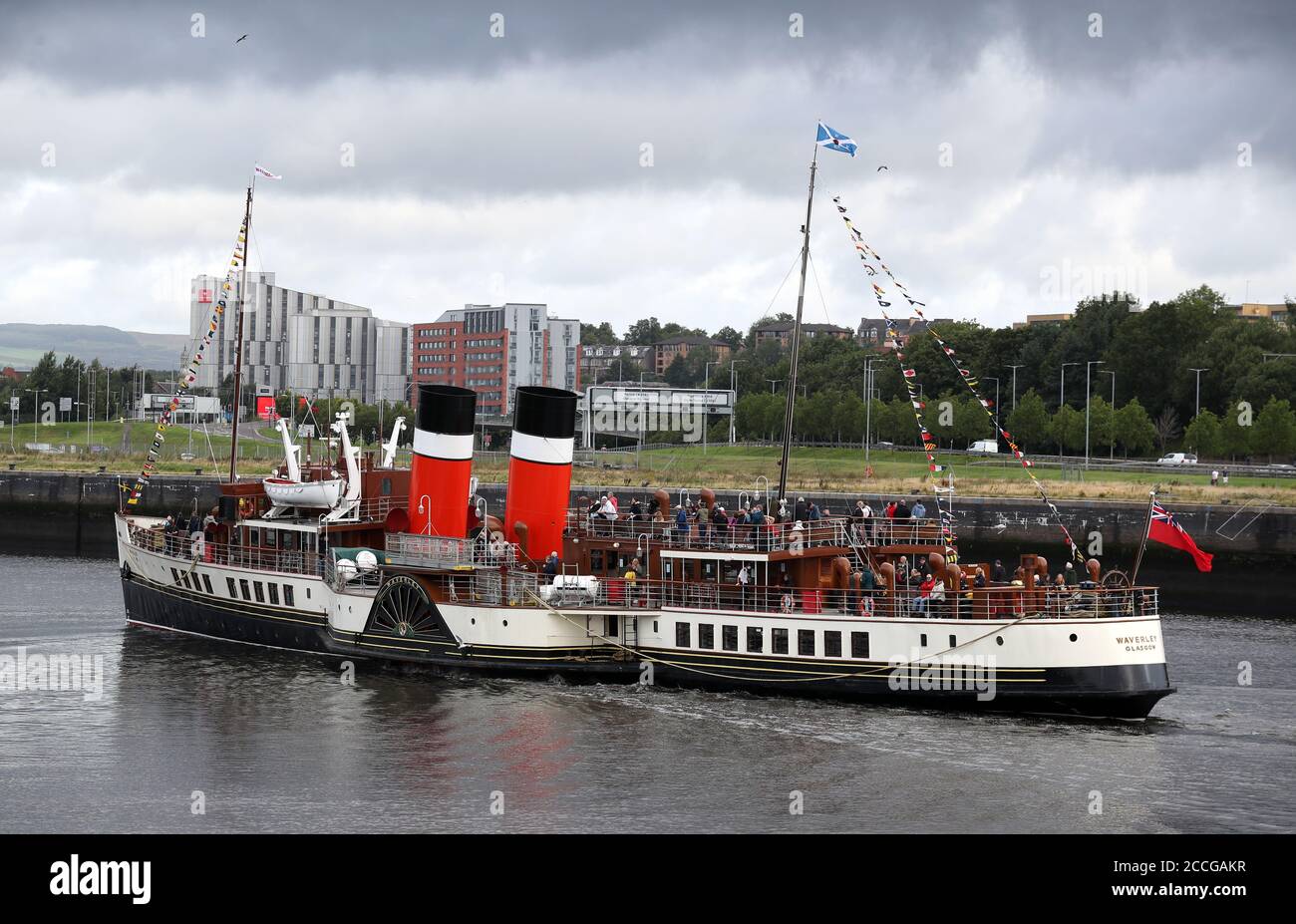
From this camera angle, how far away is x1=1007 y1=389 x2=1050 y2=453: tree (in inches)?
4316

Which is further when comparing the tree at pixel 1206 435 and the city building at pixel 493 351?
the city building at pixel 493 351

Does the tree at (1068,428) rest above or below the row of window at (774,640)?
above

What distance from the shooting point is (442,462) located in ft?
141

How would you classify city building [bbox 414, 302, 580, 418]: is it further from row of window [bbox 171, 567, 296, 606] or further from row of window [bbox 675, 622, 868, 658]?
row of window [bbox 675, 622, 868, 658]

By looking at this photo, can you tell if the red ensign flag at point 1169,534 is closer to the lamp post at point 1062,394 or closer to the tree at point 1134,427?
the tree at point 1134,427

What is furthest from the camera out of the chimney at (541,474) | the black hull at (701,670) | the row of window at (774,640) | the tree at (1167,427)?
the tree at (1167,427)

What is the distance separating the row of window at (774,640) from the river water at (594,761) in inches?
51.5

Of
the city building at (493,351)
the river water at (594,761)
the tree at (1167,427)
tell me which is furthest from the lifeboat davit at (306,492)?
→ the city building at (493,351)

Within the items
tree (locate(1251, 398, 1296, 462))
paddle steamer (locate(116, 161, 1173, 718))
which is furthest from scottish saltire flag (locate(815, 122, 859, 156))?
tree (locate(1251, 398, 1296, 462))

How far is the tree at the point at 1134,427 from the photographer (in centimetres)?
10269

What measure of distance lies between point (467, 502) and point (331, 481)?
4525mm

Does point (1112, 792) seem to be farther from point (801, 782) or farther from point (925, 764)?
point (801, 782)

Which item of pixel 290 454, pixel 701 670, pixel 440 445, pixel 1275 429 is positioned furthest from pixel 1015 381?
pixel 701 670
